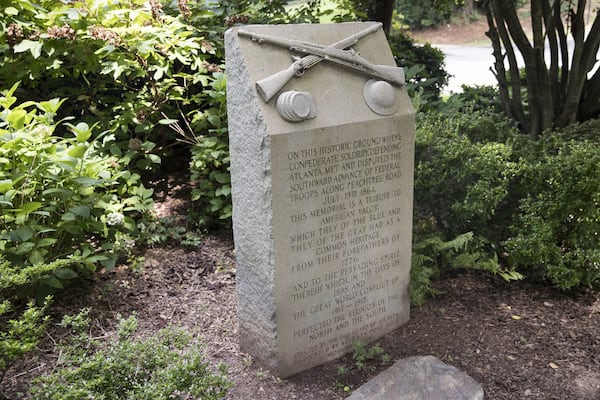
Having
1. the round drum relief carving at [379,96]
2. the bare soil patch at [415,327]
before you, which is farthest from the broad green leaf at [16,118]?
the round drum relief carving at [379,96]

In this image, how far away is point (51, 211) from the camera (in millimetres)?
3775

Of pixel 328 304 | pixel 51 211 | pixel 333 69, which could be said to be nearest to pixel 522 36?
pixel 333 69

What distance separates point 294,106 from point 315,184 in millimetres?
469

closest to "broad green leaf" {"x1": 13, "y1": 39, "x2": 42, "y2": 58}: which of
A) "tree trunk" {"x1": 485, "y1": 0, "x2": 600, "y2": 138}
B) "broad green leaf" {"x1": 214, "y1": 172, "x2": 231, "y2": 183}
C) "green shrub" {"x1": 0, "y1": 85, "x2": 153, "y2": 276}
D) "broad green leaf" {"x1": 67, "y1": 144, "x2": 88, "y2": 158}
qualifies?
"green shrub" {"x1": 0, "y1": 85, "x2": 153, "y2": 276}

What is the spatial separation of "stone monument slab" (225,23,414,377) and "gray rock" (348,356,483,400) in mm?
469

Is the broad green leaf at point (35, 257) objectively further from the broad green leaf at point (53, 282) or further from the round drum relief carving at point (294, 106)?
the round drum relief carving at point (294, 106)

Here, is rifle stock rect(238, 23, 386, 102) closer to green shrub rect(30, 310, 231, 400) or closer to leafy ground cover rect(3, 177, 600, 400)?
green shrub rect(30, 310, 231, 400)

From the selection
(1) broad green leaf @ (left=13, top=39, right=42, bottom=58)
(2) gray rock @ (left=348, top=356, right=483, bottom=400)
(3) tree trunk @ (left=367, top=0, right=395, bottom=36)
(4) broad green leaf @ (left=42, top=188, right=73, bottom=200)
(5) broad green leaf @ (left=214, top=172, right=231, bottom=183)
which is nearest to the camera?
(2) gray rock @ (left=348, top=356, right=483, bottom=400)

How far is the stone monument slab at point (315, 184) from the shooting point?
2.91 meters

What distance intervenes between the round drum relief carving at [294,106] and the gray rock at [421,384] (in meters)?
1.49

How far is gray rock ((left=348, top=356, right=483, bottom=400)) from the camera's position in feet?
9.73

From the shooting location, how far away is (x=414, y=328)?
3797 mm

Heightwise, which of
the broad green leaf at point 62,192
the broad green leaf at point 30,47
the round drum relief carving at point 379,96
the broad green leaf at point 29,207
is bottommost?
the broad green leaf at point 29,207

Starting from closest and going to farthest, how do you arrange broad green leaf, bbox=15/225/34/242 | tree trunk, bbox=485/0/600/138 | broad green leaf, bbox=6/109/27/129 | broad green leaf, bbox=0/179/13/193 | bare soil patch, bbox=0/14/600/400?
1. bare soil patch, bbox=0/14/600/400
2. broad green leaf, bbox=0/179/13/193
3. broad green leaf, bbox=15/225/34/242
4. broad green leaf, bbox=6/109/27/129
5. tree trunk, bbox=485/0/600/138
